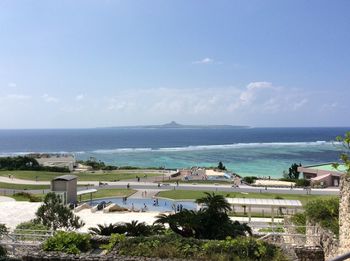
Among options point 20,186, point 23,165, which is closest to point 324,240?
point 20,186

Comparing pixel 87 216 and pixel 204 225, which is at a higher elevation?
pixel 204 225

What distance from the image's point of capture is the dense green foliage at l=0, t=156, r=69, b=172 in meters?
68.4

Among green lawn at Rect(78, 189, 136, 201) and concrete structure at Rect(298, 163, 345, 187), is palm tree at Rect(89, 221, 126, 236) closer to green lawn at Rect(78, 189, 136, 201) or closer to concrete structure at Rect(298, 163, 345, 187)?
green lawn at Rect(78, 189, 136, 201)

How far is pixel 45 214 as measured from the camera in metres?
20.3

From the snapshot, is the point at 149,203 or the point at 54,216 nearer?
the point at 54,216

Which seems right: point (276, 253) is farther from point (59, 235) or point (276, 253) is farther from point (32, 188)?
point (32, 188)

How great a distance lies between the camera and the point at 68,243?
37.2 feet

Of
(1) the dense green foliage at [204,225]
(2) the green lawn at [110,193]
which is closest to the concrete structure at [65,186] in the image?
(2) the green lawn at [110,193]

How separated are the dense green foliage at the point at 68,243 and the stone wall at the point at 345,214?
7.55 metres

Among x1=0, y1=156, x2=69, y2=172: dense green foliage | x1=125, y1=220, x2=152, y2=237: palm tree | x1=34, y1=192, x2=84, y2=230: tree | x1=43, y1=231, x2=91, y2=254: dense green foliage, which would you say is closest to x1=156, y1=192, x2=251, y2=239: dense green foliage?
x1=125, y1=220, x2=152, y2=237: palm tree

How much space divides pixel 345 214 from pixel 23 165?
67.6m

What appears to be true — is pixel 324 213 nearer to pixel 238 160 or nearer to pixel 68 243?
pixel 68 243

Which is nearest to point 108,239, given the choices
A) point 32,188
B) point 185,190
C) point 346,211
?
point 346,211

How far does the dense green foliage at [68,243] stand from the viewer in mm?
10961
